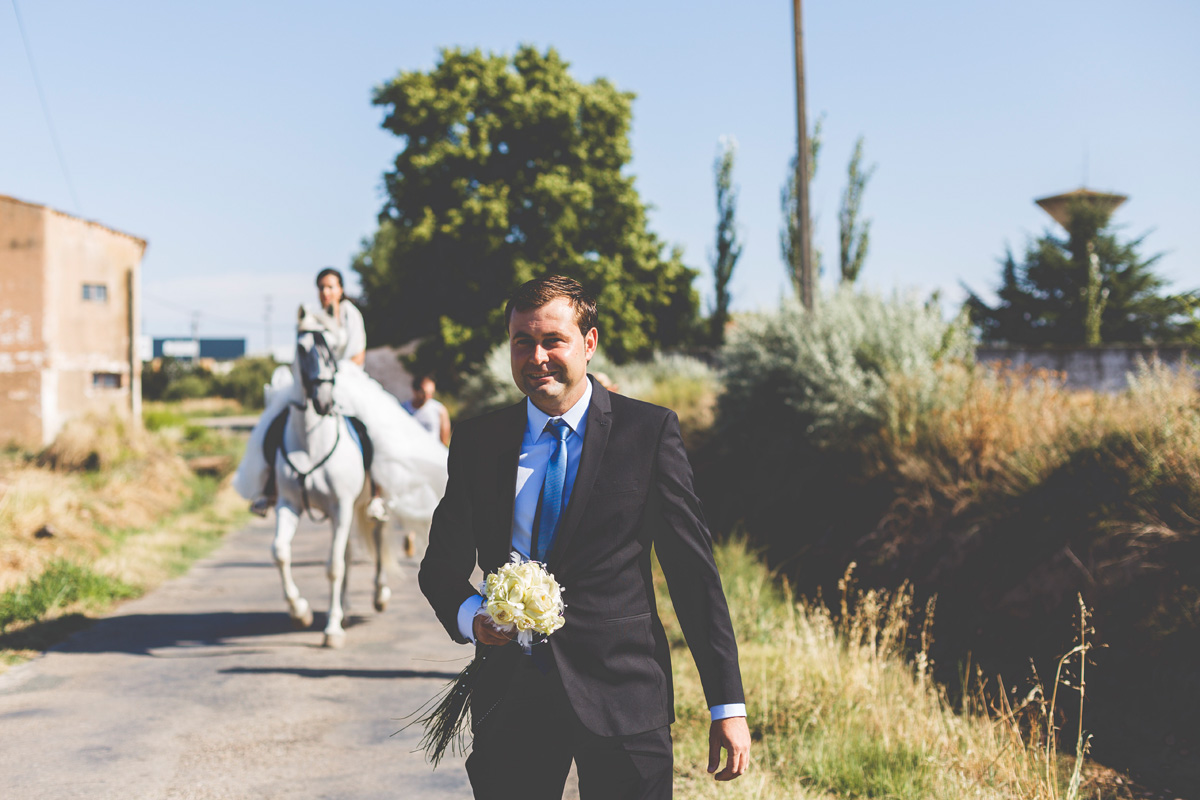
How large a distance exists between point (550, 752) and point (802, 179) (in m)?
13.6

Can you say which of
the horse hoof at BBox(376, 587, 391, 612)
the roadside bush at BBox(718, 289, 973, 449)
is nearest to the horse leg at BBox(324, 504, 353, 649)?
the horse hoof at BBox(376, 587, 391, 612)

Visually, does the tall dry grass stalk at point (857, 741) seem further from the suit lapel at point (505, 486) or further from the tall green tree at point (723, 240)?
the tall green tree at point (723, 240)

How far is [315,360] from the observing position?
707 centimetres

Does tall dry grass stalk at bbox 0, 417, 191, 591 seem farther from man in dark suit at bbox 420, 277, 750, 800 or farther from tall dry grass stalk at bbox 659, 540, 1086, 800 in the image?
man in dark suit at bbox 420, 277, 750, 800

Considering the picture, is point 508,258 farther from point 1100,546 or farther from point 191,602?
point 1100,546

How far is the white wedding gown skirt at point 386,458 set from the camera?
786cm

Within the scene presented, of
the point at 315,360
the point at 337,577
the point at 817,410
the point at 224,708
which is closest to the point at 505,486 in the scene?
the point at 224,708

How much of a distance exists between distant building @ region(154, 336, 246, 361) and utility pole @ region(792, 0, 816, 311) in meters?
104

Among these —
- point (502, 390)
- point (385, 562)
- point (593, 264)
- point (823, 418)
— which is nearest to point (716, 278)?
point (593, 264)

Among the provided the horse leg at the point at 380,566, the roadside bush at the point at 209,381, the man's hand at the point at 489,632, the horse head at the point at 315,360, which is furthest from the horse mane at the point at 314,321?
the roadside bush at the point at 209,381

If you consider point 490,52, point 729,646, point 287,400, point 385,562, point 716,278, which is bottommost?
point 385,562

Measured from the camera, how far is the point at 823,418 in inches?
477

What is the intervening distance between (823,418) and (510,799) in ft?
33.4

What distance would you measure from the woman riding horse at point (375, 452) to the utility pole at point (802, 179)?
7885 mm
